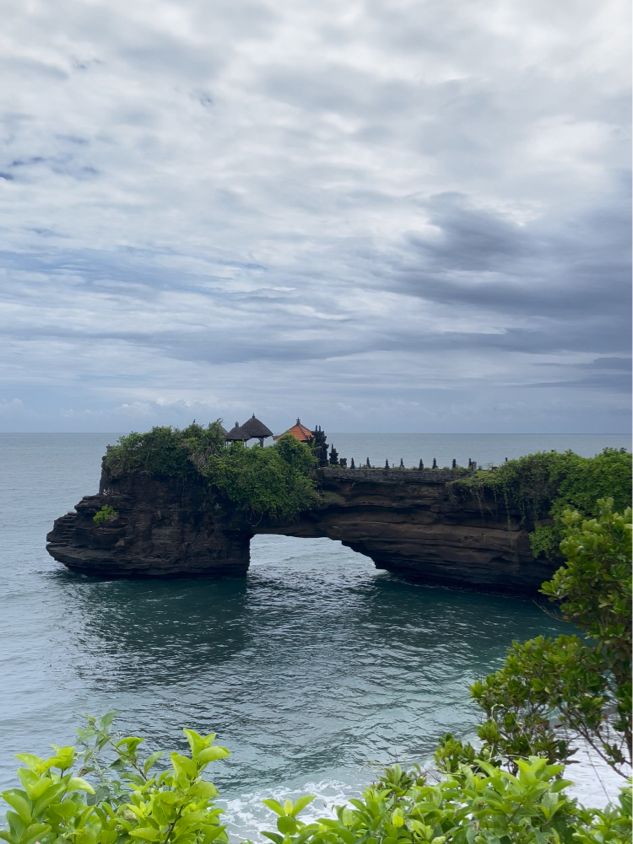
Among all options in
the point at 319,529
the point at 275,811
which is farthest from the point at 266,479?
the point at 275,811

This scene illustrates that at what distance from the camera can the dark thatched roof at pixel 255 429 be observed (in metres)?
49.7

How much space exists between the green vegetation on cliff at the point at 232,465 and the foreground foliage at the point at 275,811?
3750cm

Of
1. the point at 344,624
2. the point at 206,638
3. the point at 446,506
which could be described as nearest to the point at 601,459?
the point at 446,506

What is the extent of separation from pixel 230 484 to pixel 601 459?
22.3 m

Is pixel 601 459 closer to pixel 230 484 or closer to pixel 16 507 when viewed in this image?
pixel 230 484

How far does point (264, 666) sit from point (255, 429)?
74.6ft

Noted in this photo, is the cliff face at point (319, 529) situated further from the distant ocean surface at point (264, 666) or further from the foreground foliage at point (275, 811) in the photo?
the foreground foliage at point (275, 811)

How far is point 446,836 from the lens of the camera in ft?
16.4

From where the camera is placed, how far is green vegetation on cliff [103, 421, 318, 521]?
43156 mm

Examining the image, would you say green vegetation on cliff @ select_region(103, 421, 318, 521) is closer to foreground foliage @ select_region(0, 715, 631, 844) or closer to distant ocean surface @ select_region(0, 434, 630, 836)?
distant ocean surface @ select_region(0, 434, 630, 836)

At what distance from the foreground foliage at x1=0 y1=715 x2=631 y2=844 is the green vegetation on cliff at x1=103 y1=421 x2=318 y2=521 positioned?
37.5m

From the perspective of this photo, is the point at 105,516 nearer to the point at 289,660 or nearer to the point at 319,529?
the point at 319,529

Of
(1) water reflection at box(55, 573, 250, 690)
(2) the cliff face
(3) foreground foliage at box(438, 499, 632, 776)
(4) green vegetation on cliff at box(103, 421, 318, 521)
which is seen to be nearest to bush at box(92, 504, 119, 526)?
(2) the cliff face

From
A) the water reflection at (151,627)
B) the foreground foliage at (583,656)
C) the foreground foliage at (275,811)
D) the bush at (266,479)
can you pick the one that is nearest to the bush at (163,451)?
the bush at (266,479)
